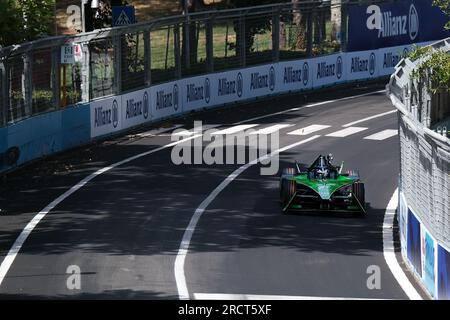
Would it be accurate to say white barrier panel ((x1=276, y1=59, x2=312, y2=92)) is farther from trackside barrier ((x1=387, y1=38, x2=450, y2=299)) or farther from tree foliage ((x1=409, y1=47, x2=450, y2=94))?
trackside barrier ((x1=387, y1=38, x2=450, y2=299))

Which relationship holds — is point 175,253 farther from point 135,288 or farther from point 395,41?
point 395,41

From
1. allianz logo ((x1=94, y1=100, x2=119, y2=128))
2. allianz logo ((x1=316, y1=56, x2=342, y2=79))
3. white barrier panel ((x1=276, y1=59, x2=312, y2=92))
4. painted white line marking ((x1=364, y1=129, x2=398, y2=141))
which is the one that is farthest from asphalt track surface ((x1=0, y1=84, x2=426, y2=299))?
allianz logo ((x1=316, y1=56, x2=342, y2=79))

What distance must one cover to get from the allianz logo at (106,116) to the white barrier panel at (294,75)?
32.0 ft

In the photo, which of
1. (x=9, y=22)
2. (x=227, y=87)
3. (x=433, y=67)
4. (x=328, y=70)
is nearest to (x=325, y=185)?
(x=433, y=67)

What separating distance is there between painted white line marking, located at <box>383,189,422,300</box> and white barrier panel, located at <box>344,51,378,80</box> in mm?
20294

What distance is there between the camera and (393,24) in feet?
160

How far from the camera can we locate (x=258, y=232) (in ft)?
71.5

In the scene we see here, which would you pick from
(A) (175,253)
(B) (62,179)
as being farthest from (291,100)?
(A) (175,253)

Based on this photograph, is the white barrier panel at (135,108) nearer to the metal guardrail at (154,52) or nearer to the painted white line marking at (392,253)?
the metal guardrail at (154,52)

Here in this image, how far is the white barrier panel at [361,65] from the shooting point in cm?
4550

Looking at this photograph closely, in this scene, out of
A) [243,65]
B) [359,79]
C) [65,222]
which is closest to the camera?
[65,222]

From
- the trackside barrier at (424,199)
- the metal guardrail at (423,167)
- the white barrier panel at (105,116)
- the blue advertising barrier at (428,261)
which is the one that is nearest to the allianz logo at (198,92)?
the white barrier panel at (105,116)

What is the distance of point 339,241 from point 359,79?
25409 millimetres

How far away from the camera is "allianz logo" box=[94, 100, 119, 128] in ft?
107
